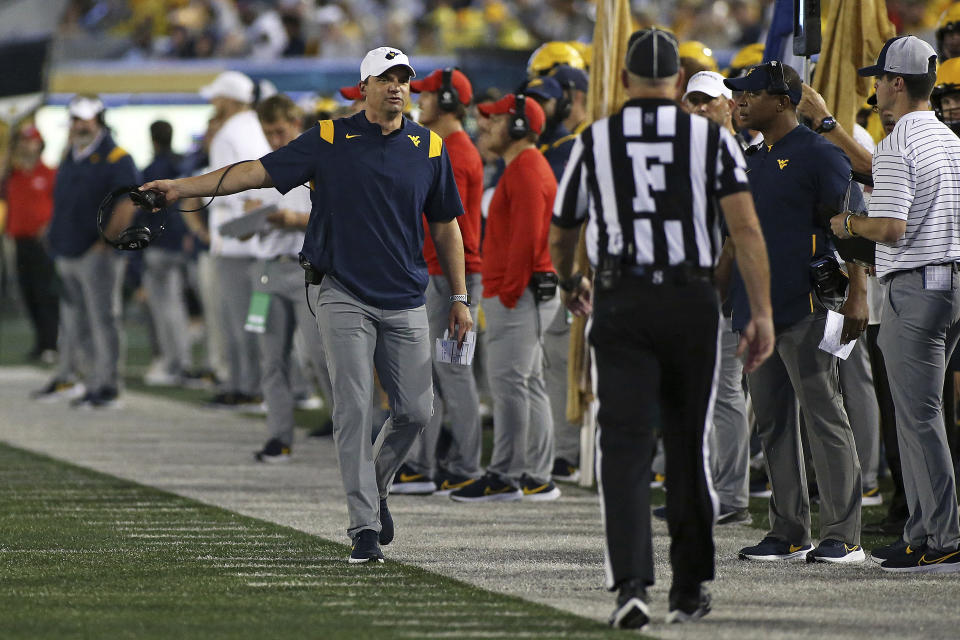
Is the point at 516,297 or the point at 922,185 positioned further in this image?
the point at 516,297

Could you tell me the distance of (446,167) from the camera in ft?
24.5

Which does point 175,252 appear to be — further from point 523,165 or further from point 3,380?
point 523,165

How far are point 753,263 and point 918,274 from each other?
4.64 feet

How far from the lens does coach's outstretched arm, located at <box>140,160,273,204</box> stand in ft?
22.3

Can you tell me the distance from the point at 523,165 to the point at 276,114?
2522 millimetres

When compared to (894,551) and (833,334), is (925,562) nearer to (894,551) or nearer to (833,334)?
(894,551)

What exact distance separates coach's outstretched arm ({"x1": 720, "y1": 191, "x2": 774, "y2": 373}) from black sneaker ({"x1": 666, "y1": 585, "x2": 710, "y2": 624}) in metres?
0.84

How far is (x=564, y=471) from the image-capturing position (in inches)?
407

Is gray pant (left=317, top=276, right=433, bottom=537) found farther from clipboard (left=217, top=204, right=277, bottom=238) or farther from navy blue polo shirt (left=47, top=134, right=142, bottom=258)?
navy blue polo shirt (left=47, top=134, right=142, bottom=258)

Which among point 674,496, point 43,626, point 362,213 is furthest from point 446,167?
point 43,626

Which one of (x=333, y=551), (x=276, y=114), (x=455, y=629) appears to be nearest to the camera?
(x=455, y=629)

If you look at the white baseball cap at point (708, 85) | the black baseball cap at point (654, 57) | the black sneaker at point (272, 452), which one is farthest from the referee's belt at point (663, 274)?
the black sneaker at point (272, 452)

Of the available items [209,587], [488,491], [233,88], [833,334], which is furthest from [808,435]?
[233,88]

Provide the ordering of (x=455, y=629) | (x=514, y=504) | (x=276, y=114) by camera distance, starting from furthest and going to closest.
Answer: (x=276, y=114) → (x=514, y=504) → (x=455, y=629)
